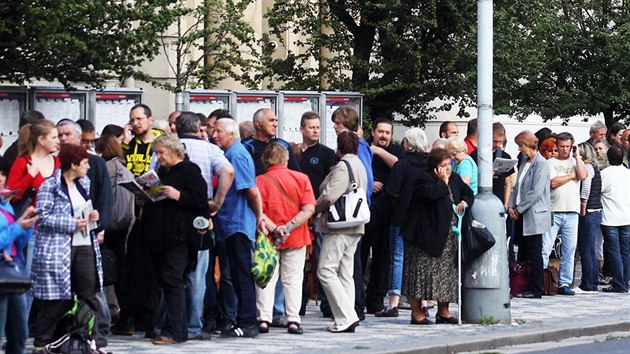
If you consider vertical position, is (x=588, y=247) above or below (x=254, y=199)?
below

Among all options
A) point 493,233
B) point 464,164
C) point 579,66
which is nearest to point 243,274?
point 493,233

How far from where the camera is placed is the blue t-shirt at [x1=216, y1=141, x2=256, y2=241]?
14.7m

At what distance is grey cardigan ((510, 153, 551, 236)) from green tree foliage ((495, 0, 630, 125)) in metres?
11.3

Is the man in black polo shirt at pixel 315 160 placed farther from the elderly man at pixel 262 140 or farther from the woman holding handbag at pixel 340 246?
the woman holding handbag at pixel 340 246

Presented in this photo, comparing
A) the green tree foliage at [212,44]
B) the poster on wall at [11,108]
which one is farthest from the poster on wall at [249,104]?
the poster on wall at [11,108]

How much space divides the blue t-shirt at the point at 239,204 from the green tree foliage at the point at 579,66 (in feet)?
54.1

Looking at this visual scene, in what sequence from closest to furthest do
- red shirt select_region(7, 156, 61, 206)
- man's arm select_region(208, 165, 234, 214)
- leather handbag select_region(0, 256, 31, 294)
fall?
leather handbag select_region(0, 256, 31, 294) < red shirt select_region(7, 156, 61, 206) < man's arm select_region(208, 165, 234, 214)

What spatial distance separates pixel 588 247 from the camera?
20.5 meters

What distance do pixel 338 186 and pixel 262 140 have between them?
3.20 feet

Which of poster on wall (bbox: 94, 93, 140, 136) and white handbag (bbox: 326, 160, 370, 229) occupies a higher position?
poster on wall (bbox: 94, 93, 140, 136)

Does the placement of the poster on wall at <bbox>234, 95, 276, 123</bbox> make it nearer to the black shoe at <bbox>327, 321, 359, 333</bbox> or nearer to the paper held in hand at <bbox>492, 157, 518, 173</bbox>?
the paper held in hand at <bbox>492, 157, 518, 173</bbox>

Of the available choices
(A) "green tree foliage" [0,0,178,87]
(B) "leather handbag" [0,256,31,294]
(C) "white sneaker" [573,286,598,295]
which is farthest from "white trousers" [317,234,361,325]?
(A) "green tree foliage" [0,0,178,87]

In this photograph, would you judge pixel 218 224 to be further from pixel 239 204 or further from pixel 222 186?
pixel 222 186

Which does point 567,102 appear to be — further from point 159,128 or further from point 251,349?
point 251,349
